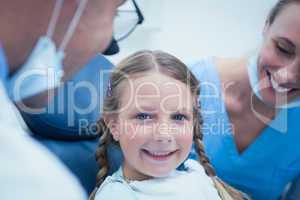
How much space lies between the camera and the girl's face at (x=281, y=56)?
116 centimetres

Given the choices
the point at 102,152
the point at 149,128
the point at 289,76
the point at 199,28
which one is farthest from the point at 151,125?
the point at 289,76

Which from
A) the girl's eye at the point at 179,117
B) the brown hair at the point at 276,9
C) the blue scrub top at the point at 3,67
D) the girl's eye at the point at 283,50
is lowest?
the girl's eye at the point at 179,117

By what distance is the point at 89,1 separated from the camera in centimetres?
105

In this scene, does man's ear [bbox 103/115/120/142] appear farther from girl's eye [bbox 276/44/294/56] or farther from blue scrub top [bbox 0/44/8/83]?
girl's eye [bbox 276/44/294/56]

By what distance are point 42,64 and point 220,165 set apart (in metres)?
0.46

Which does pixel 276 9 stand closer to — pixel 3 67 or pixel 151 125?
pixel 151 125

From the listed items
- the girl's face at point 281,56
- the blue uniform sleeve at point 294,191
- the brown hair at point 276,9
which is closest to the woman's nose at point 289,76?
the girl's face at point 281,56

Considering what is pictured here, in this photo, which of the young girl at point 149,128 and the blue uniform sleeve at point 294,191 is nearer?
the young girl at point 149,128

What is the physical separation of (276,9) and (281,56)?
0.34 feet

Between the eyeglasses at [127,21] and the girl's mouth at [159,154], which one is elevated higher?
the eyeglasses at [127,21]

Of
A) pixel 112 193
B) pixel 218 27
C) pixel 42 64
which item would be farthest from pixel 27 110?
pixel 218 27

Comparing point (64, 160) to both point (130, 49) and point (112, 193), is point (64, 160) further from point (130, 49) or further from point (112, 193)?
point (130, 49)

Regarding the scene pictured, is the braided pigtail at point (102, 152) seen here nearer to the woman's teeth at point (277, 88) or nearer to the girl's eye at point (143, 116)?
the girl's eye at point (143, 116)

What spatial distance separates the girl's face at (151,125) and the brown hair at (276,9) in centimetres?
25
